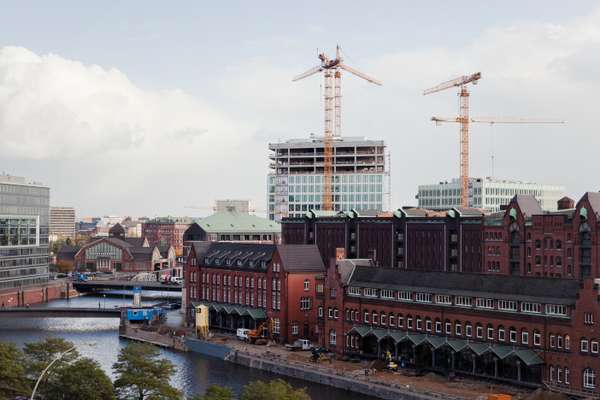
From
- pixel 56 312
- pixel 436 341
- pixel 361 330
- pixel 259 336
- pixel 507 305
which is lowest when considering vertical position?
pixel 259 336

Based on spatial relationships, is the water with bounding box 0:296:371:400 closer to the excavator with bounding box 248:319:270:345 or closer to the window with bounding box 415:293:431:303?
the excavator with bounding box 248:319:270:345

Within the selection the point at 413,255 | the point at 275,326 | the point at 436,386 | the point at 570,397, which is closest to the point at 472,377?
the point at 436,386

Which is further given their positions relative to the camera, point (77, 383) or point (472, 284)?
point (472, 284)

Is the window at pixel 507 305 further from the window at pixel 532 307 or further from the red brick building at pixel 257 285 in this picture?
the red brick building at pixel 257 285

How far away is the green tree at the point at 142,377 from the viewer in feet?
276

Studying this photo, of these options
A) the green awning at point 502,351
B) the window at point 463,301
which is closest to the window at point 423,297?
the window at point 463,301

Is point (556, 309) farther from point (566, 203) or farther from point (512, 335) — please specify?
point (566, 203)

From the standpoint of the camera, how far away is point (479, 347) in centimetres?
10181

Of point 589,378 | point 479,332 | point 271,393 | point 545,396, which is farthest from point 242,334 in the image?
point 271,393

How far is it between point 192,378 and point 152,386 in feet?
91.5

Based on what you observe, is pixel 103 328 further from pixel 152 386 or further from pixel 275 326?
pixel 152 386

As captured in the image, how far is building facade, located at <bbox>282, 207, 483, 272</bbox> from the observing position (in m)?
151

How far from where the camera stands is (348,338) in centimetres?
12056

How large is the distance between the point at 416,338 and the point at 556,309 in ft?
64.7
